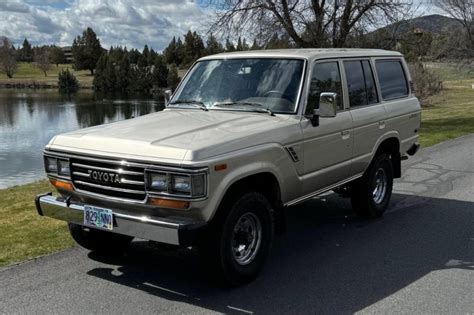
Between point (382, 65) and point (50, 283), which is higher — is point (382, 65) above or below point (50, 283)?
above

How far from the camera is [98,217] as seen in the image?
454 cm

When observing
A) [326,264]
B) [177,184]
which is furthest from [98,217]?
[326,264]

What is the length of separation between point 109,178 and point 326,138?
2.39 meters

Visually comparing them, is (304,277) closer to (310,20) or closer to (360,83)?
(360,83)

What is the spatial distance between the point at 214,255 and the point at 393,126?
12.1 ft

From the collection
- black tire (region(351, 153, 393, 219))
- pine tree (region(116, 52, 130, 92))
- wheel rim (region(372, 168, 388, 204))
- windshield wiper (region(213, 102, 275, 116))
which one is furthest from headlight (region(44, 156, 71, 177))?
pine tree (region(116, 52, 130, 92))

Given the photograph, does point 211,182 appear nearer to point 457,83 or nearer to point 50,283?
point 50,283

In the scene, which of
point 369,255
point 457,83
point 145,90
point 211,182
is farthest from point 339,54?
point 145,90

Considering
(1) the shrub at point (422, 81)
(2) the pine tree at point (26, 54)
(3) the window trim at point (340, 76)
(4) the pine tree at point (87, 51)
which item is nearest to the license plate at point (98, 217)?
(3) the window trim at point (340, 76)

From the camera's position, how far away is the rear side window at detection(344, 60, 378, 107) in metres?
6.45

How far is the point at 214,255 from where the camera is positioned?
4.48 m

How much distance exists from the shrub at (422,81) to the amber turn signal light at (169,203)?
33.0 meters

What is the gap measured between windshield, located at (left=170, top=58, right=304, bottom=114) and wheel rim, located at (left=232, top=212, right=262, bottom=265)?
3.95 feet

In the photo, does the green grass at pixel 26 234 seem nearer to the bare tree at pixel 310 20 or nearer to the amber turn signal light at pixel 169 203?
the amber turn signal light at pixel 169 203
